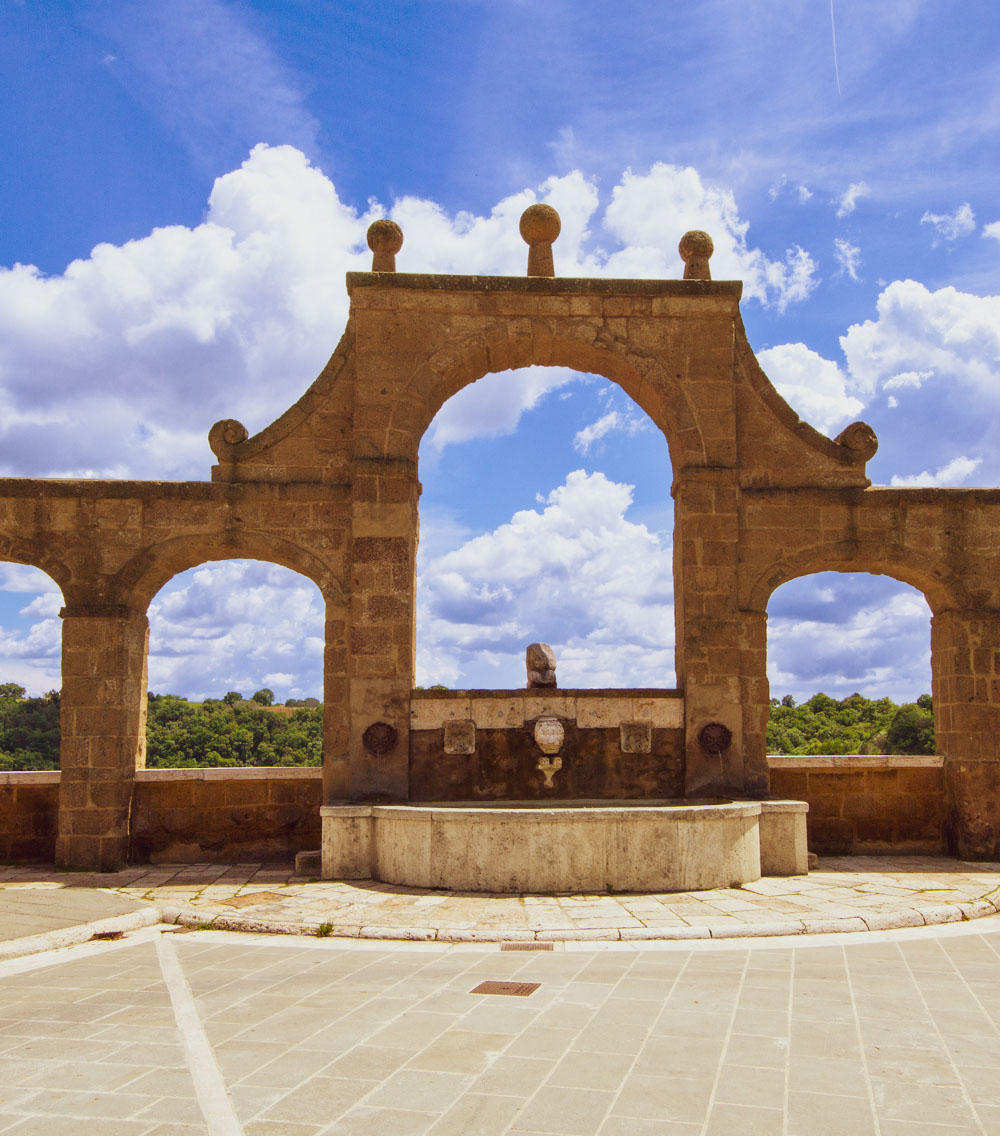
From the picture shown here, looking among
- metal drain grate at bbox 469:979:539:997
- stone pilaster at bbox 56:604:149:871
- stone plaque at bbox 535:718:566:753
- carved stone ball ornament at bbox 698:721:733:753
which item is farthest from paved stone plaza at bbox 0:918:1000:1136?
carved stone ball ornament at bbox 698:721:733:753

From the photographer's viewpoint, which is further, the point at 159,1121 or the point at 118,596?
the point at 118,596

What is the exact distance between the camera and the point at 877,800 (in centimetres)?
1078

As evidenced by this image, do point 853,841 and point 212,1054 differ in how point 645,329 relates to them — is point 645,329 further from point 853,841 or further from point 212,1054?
point 212,1054

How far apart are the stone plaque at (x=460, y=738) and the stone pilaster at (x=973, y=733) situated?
512cm

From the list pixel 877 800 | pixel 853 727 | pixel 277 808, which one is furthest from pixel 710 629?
pixel 853 727

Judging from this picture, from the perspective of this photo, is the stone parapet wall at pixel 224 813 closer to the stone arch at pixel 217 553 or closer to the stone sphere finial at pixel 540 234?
the stone arch at pixel 217 553

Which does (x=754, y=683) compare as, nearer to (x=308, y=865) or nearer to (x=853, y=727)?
(x=308, y=865)

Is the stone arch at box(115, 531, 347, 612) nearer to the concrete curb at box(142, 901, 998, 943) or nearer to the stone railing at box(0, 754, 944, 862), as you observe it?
the stone railing at box(0, 754, 944, 862)

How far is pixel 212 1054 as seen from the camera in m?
4.23

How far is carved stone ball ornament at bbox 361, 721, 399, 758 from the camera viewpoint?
991 cm

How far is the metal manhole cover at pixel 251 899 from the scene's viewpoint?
779 cm

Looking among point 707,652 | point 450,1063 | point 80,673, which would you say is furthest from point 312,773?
point 450,1063

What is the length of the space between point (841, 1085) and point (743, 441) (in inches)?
311

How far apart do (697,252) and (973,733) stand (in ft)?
19.7
